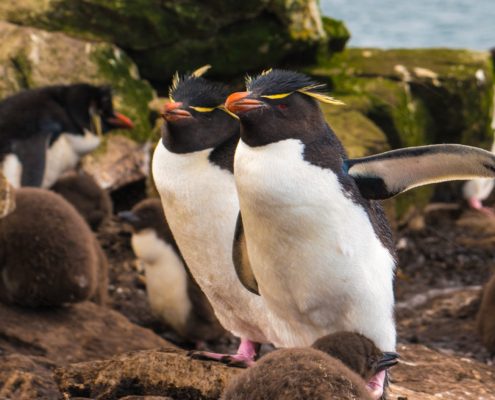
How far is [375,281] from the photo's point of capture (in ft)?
11.2

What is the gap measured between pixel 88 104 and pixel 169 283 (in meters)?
2.24

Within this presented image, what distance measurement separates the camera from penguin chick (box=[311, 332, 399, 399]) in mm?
3158

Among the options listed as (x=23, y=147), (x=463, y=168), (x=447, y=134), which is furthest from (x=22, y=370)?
(x=447, y=134)

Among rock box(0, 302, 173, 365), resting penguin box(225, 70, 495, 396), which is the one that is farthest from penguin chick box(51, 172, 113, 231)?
resting penguin box(225, 70, 495, 396)

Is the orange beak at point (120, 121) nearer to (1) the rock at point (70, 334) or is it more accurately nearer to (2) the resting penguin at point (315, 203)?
(1) the rock at point (70, 334)

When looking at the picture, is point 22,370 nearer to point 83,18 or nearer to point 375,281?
point 375,281

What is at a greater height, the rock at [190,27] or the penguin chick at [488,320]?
the rock at [190,27]

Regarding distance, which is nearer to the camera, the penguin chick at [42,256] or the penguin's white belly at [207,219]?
the penguin's white belly at [207,219]

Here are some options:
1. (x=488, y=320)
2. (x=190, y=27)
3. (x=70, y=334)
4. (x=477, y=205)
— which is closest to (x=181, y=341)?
(x=70, y=334)

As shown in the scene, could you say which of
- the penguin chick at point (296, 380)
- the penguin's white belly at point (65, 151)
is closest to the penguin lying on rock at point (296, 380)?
→ the penguin chick at point (296, 380)

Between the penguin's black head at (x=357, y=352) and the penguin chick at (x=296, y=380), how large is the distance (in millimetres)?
447

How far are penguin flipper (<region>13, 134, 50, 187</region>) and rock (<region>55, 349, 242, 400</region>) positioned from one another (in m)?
3.43

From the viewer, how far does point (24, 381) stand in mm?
3674

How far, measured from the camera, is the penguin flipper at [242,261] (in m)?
3.68
